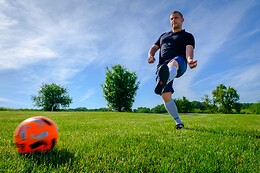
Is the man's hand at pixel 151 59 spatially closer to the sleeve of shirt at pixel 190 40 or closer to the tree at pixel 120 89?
the sleeve of shirt at pixel 190 40

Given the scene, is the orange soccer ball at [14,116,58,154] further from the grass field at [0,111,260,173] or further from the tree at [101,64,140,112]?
the tree at [101,64,140,112]

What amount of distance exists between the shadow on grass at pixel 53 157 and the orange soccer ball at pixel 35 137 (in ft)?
0.31

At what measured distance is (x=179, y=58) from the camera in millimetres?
5223

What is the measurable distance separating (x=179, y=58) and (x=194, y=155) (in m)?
2.87

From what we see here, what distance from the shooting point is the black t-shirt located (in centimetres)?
556

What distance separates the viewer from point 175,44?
561 centimetres

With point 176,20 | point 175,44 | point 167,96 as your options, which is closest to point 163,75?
point 167,96

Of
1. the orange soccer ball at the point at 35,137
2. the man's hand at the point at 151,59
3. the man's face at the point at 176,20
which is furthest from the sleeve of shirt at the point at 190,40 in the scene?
the orange soccer ball at the point at 35,137

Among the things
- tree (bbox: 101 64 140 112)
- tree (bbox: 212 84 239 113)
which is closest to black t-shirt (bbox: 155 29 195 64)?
tree (bbox: 101 64 140 112)

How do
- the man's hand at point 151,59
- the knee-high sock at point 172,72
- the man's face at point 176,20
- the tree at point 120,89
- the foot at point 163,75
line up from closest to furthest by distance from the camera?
the foot at point 163,75
the knee-high sock at point 172,72
the man's face at point 176,20
the man's hand at point 151,59
the tree at point 120,89

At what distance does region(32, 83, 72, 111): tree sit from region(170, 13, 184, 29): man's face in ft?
202

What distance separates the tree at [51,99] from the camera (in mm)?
63031

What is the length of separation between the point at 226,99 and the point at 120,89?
108 ft

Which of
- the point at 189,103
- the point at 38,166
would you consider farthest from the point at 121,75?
the point at 38,166
